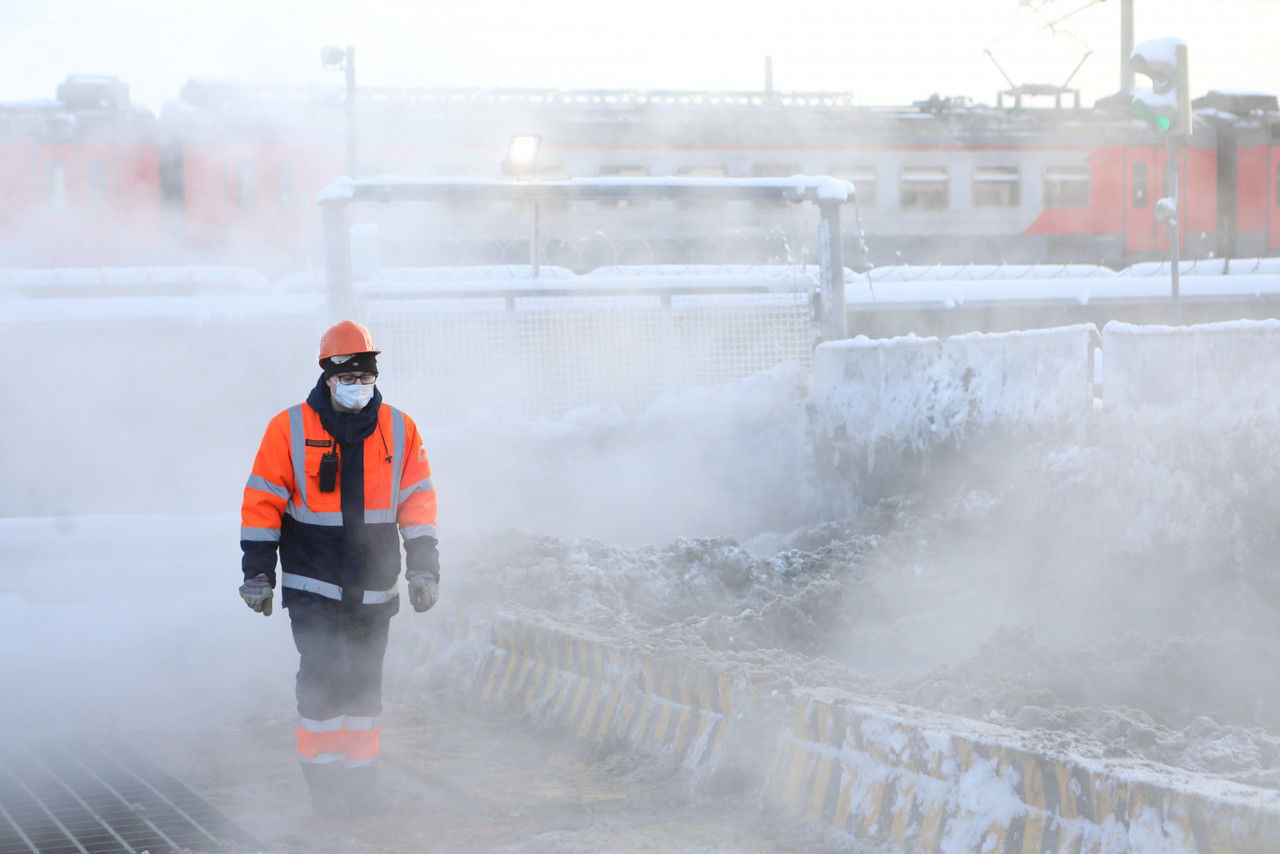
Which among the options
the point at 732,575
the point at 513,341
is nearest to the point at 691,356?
the point at 513,341

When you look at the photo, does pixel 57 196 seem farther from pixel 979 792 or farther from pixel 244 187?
pixel 979 792

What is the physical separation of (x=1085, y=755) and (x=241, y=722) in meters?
3.68

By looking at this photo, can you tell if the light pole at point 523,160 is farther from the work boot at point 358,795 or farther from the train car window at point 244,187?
the train car window at point 244,187

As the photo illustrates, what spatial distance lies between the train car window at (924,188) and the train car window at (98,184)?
12.2 meters

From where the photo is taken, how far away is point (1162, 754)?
3678mm

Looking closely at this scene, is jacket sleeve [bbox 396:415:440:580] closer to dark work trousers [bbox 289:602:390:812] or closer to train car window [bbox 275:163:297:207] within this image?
dark work trousers [bbox 289:602:390:812]

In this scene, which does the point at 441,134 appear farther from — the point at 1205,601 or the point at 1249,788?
the point at 1249,788

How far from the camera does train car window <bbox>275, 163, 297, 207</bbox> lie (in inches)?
806

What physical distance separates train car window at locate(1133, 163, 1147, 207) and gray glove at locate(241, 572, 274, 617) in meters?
20.7

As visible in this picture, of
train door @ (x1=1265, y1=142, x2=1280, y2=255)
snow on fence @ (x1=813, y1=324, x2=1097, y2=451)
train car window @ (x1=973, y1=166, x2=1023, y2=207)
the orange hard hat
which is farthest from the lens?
train door @ (x1=1265, y1=142, x2=1280, y2=255)

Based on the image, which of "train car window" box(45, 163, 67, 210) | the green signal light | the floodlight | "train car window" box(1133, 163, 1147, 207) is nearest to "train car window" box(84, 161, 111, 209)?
"train car window" box(45, 163, 67, 210)

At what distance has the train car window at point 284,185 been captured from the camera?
67.2 ft

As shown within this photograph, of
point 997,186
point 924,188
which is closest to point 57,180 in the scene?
point 924,188

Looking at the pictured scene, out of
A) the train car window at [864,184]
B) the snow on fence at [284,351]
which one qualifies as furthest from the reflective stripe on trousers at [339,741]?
the train car window at [864,184]
